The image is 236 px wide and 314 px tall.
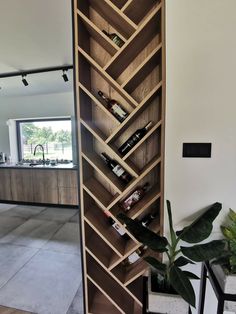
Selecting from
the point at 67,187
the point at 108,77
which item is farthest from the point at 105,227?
the point at 67,187

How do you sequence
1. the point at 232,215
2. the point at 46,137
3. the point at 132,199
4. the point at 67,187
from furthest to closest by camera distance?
the point at 46,137, the point at 67,187, the point at 132,199, the point at 232,215

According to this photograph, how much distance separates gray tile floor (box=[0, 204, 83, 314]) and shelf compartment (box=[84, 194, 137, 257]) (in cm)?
82

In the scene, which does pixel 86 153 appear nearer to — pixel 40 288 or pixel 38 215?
pixel 40 288

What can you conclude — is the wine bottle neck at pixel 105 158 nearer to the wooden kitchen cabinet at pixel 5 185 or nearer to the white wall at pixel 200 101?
the white wall at pixel 200 101

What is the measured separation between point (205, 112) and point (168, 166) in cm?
39

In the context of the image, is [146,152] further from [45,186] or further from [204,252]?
[45,186]

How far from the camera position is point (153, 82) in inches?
51.4

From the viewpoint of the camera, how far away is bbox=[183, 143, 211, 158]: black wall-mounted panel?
46.2 inches

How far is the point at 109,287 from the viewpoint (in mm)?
1452

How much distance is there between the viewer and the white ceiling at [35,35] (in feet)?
5.19

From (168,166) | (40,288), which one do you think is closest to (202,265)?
(168,166)

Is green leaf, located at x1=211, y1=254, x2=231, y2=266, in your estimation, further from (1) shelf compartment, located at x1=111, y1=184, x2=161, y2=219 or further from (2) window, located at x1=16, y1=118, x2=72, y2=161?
(2) window, located at x1=16, y1=118, x2=72, y2=161

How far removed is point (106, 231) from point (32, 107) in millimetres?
Result: 4026

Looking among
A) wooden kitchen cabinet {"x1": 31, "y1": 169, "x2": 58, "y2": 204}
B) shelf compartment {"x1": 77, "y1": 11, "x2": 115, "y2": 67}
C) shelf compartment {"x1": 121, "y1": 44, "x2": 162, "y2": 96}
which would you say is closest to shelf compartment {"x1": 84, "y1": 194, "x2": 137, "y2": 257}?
shelf compartment {"x1": 121, "y1": 44, "x2": 162, "y2": 96}
